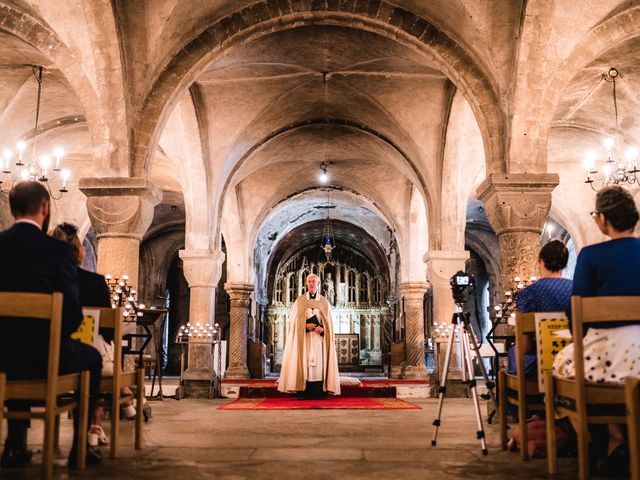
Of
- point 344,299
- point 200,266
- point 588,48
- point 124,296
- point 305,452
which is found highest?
point 588,48

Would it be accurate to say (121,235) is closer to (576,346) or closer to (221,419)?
(221,419)

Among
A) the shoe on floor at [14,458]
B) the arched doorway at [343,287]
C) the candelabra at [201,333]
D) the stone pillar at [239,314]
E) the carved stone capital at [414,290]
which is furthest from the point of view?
the arched doorway at [343,287]

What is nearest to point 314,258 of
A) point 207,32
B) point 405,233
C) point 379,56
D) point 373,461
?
point 405,233

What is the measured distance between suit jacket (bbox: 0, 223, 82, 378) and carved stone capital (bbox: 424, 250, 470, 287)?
10.3 meters

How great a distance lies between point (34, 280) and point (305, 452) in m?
2.09

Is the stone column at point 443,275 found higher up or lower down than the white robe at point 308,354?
higher up

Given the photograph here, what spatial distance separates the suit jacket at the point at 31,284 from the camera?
324 cm

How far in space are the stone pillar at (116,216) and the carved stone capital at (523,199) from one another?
14.8ft

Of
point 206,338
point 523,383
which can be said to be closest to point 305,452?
point 523,383

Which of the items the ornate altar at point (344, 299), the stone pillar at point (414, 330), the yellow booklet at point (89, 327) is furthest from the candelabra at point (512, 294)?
the ornate altar at point (344, 299)

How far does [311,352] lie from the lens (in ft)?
33.9

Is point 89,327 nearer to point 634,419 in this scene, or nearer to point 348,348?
point 634,419

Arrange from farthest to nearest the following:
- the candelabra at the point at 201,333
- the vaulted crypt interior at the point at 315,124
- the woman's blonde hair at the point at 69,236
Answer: the candelabra at the point at 201,333 < the vaulted crypt interior at the point at 315,124 < the woman's blonde hair at the point at 69,236

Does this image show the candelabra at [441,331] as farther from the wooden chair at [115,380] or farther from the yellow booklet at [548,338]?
the wooden chair at [115,380]
